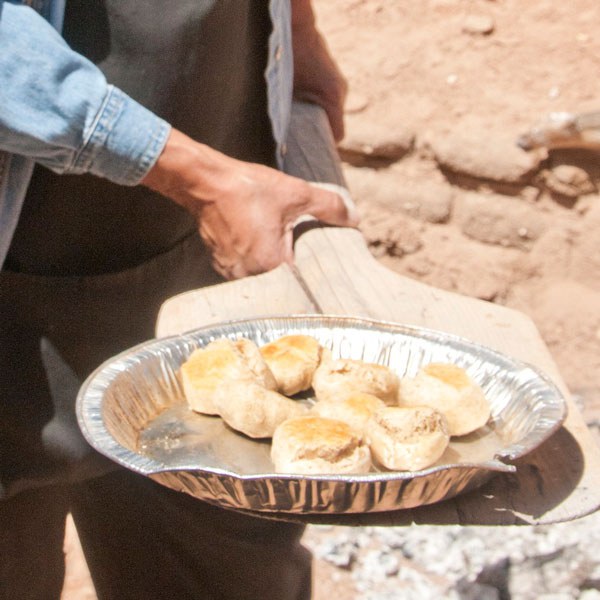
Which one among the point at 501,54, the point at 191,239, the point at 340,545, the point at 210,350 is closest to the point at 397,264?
the point at 501,54

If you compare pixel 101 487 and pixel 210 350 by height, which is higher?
pixel 210 350

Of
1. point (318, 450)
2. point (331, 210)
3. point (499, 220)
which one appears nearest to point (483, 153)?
point (499, 220)

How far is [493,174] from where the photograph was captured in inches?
89.5

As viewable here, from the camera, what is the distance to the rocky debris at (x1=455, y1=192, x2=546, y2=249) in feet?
7.49

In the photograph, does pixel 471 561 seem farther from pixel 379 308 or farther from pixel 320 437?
pixel 320 437

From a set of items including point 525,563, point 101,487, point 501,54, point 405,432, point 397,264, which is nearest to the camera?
point 405,432

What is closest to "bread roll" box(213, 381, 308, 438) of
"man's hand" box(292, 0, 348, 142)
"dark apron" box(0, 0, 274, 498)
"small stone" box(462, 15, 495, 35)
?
"dark apron" box(0, 0, 274, 498)

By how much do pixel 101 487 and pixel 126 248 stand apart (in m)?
0.38

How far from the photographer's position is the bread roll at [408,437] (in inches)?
37.9

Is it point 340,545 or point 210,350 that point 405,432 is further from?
point 340,545

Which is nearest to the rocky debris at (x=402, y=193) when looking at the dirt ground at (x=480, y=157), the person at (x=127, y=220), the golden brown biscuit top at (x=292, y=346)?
the dirt ground at (x=480, y=157)

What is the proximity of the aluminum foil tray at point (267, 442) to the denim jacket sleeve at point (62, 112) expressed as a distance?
21 centimetres

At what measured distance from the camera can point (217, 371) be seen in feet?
3.53

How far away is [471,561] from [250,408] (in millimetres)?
1138
